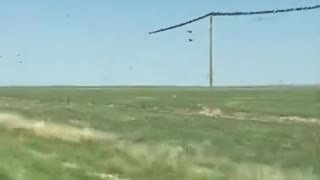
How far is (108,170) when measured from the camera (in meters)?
23.3

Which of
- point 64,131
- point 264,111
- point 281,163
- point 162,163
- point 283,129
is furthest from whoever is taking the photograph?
point 264,111

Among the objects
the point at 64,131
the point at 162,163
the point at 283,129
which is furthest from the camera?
the point at 283,129

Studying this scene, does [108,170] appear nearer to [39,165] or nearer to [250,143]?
[39,165]

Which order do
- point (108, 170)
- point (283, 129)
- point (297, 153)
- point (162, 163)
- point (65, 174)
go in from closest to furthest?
point (65, 174)
point (108, 170)
point (162, 163)
point (297, 153)
point (283, 129)

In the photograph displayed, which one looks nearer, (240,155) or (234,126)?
(240,155)

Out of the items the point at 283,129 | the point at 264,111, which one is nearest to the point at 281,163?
the point at 283,129

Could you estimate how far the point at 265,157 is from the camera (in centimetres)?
4269

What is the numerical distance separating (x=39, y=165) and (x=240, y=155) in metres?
24.2

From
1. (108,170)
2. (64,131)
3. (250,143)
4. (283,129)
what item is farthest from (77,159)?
(283,129)

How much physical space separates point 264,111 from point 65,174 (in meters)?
94.3

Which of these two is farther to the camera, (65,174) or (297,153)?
(297,153)

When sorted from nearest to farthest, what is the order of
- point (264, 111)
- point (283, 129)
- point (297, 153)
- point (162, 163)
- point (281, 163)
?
point (162, 163) → point (281, 163) → point (297, 153) → point (283, 129) → point (264, 111)

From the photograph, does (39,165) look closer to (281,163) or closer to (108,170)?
(108,170)

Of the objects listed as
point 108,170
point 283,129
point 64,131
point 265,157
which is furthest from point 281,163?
point 283,129
